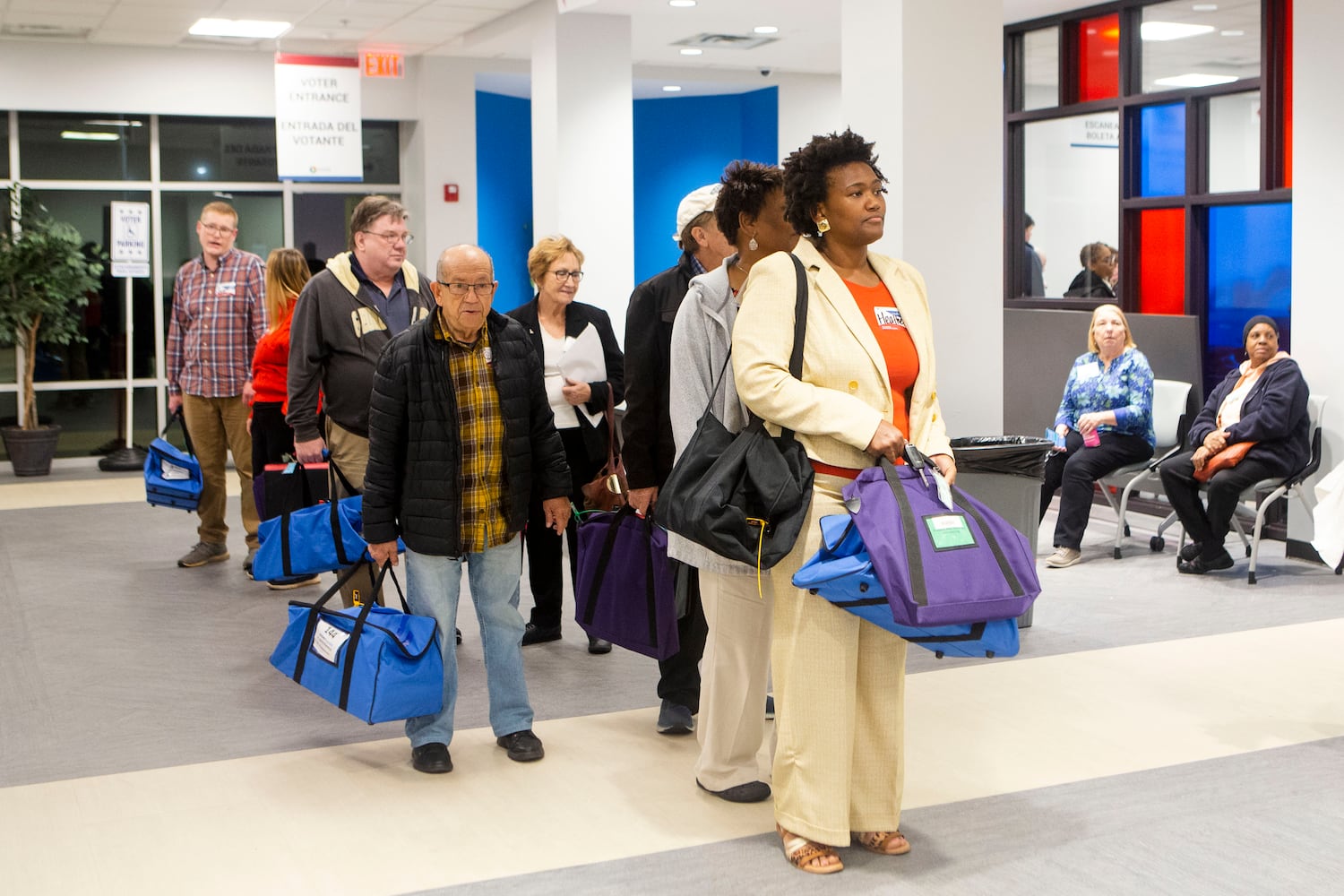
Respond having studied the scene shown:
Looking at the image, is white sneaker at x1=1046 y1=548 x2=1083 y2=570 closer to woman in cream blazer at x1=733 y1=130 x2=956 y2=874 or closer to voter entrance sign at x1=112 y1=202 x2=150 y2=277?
woman in cream blazer at x1=733 y1=130 x2=956 y2=874

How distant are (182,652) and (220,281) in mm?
2428

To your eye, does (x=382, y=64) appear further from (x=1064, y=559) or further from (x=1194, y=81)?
(x=1064, y=559)

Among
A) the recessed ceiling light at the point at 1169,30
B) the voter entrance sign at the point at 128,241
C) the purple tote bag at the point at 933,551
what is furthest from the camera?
the voter entrance sign at the point at 128,241

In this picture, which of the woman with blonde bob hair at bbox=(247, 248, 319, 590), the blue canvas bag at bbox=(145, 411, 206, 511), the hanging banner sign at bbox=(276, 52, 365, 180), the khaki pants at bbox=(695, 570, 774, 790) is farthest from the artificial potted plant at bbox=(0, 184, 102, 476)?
the khaki pants at bbox=(695, 570, 774, 790)

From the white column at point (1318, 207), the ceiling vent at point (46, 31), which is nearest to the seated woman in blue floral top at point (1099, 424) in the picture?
the white column at point (1318, 207)

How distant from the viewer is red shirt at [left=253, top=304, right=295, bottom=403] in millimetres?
6488

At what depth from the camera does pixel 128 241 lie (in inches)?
484

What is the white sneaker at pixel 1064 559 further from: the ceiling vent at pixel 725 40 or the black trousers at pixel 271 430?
the ceiling vent at pixel 725 40

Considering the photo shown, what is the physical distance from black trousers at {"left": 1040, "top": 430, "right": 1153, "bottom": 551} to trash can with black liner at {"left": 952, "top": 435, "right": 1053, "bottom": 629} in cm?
167

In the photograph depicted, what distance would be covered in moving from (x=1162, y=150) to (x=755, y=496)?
705 cm

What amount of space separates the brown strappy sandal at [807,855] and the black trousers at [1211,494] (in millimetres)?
4255

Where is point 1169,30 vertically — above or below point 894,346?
above

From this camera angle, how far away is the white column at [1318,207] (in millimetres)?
7148

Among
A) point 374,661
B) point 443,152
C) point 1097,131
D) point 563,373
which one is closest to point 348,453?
point 563,373
